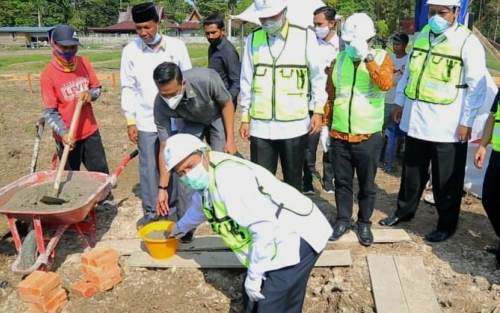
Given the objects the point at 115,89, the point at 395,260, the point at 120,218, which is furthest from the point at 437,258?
the point at 115,89

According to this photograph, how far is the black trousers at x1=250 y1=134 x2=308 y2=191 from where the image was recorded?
392 cm

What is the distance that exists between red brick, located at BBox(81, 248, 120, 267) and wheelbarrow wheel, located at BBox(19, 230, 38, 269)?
1.44 feet

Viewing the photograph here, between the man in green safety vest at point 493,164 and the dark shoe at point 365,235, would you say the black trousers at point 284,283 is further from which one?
the man in green safety vest at point 493,164

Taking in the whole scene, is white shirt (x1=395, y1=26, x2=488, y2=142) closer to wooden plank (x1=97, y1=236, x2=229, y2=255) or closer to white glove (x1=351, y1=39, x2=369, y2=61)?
white glove (x1=351, y1=39, x2=369, y2=61)

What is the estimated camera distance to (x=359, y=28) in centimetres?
353

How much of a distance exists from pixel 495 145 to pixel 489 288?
1.09 metres

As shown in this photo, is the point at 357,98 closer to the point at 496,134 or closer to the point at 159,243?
the point at 496,134

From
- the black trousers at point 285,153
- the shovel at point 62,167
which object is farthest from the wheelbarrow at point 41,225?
the black trousers at point 285,153

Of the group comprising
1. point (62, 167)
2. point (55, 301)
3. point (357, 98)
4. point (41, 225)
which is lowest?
point (55, 301)

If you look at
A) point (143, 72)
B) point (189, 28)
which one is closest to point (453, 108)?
point (143, 72)

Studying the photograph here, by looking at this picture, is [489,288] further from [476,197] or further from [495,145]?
[476,197]

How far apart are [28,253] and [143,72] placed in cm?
183

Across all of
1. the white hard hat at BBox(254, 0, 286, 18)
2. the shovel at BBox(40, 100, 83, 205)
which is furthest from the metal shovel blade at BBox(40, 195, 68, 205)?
the white hard hat at BBox(254, 0, 286, 18)

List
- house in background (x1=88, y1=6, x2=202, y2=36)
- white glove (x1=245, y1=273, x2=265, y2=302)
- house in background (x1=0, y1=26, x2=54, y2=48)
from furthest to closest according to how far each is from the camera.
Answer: house in background (x1=88, y1=6, x2=202, y2=36), house in background (x1=0, y1=26, x2=54, y2=48), white glove (x1=245, y1=273, x2=265, y2=302)
